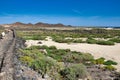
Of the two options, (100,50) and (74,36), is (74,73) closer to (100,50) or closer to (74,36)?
(100,50)

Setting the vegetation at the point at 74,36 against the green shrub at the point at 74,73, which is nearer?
the green shrub at the point at 74,73

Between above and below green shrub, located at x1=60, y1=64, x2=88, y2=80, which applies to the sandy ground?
below

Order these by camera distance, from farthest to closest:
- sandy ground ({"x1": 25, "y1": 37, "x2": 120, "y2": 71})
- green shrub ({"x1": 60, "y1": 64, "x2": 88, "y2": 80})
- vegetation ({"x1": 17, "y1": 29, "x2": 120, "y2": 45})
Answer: vegetation ({"x1": 17, "y1": 29, "x2": 120, "y2": 45}), sandy ground ({"x1": 25, "y1": 37, "x2": 120, "y2": 71}), green shrub ({"x1": 60, "y1": 64, "x2": 88, "y2": 80})

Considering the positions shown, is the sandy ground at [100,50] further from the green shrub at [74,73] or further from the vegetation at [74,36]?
the green shrub at [74,73]

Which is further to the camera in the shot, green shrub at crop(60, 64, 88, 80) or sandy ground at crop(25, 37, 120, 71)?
sandy ground at crop(25, 37, 120, 71)

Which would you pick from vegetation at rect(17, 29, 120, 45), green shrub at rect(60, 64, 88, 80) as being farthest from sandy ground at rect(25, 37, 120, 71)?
green shrub at rect(60, 64, 88, 80)

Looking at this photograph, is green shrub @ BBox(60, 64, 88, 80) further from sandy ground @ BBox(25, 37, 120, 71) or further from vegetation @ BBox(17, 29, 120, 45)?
vegetation @ BBox(17, 29, 120, 45)

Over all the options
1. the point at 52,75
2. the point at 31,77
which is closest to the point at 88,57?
the point at 52,75

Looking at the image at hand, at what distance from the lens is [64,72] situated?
1462cm

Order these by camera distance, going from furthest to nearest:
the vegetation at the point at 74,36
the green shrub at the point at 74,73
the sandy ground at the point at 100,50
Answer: the vegetation at the point at 74,36, the sandy ground at the point at 100,50, the green shrub at the point at 74,73

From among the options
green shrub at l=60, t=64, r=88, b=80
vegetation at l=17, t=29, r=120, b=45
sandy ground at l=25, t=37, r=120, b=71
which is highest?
green shrub at l=60, t=64, r=88, b=80

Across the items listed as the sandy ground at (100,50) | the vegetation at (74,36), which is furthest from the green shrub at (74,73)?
the vegetation at (74,36)

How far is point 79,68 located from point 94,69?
14.1 ft

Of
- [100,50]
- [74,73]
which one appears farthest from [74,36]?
[74,73]
